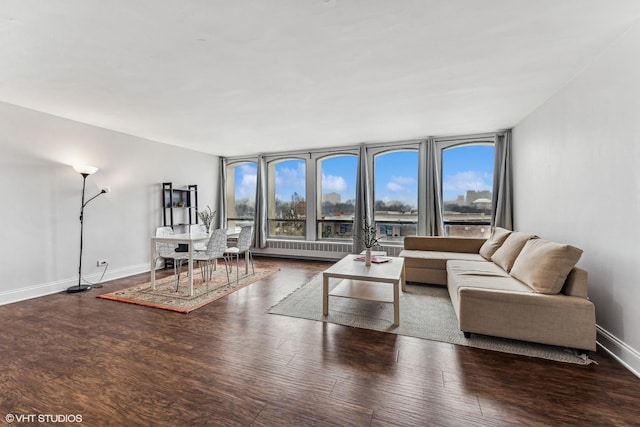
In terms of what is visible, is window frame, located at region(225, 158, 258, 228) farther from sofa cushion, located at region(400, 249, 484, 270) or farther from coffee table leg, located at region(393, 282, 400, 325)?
coffee table leg, located at region(393, 282, 400, 325)

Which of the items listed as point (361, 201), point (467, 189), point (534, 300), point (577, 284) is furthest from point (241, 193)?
point (577, 284)

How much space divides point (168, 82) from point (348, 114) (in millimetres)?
2240

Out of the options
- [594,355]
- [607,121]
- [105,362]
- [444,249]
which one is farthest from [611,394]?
[105,362]

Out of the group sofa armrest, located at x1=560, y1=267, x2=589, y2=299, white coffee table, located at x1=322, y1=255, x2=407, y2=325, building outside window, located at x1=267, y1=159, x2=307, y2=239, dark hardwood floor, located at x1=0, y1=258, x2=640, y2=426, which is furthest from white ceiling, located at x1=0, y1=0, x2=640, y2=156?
building outside window, located at x1=267, y1=159, x2=307, y2=239

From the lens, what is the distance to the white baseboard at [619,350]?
196 cm

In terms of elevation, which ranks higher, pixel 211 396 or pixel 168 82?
pixel 168 82

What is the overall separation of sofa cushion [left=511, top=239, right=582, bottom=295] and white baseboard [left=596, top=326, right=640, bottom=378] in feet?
1.73

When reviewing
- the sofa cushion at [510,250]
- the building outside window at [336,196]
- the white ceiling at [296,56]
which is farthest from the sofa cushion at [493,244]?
the building outside window at [336,196]

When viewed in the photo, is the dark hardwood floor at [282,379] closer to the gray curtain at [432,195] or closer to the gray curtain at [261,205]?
the gray curtain at [432,195]

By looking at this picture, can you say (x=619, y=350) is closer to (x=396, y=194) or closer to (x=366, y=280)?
(x=366, y=280)

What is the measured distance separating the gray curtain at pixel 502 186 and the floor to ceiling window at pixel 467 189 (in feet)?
0.84

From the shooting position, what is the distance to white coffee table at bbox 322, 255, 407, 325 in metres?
2.78

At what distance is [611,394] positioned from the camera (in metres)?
1.72

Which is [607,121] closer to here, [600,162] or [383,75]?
[600,162]
